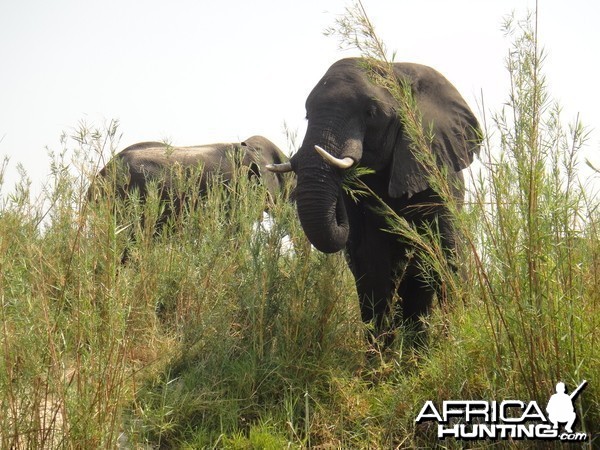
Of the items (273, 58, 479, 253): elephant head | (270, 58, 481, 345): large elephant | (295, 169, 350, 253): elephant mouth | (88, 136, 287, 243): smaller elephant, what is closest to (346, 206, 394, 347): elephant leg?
(270, 58, 481, 345): large elephant

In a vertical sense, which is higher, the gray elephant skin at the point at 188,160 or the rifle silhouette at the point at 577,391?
the gray elephant skin at the point at 188,160

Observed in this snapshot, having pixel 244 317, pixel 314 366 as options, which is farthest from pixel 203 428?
pixel 244 317

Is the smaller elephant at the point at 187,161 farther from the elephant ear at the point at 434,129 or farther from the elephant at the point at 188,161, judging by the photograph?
the elephant ear at the point at 434,129

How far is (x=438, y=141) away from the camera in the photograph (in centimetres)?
651

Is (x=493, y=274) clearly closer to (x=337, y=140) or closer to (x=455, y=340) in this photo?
(x=455, y=340)

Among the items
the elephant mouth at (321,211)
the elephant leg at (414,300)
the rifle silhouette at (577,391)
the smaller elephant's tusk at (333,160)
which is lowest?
the elephant leg at (414,300)

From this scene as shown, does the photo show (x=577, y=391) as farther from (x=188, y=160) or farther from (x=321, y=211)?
(x=188, y=160)

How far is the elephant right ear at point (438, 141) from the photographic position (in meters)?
6.15

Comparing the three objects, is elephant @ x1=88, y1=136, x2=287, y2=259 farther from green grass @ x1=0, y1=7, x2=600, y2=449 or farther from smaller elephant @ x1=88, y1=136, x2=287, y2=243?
green grass @ x1=0, y1=7, x2=600, y2=449

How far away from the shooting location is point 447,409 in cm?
440

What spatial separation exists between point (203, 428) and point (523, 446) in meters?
1.89

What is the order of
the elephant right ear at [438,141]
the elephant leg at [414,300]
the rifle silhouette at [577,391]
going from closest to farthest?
the rifle silhouette at [577,391] → the elephant right ear at [438,141] → the elephant leg at [414,300]

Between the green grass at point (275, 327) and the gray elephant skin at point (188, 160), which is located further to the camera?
the gray elephant skin at point (188, 160)

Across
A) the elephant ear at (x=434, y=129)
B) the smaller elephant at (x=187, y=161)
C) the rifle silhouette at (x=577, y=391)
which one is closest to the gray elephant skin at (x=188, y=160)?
the smaller elephant at (x=187, y=161)
